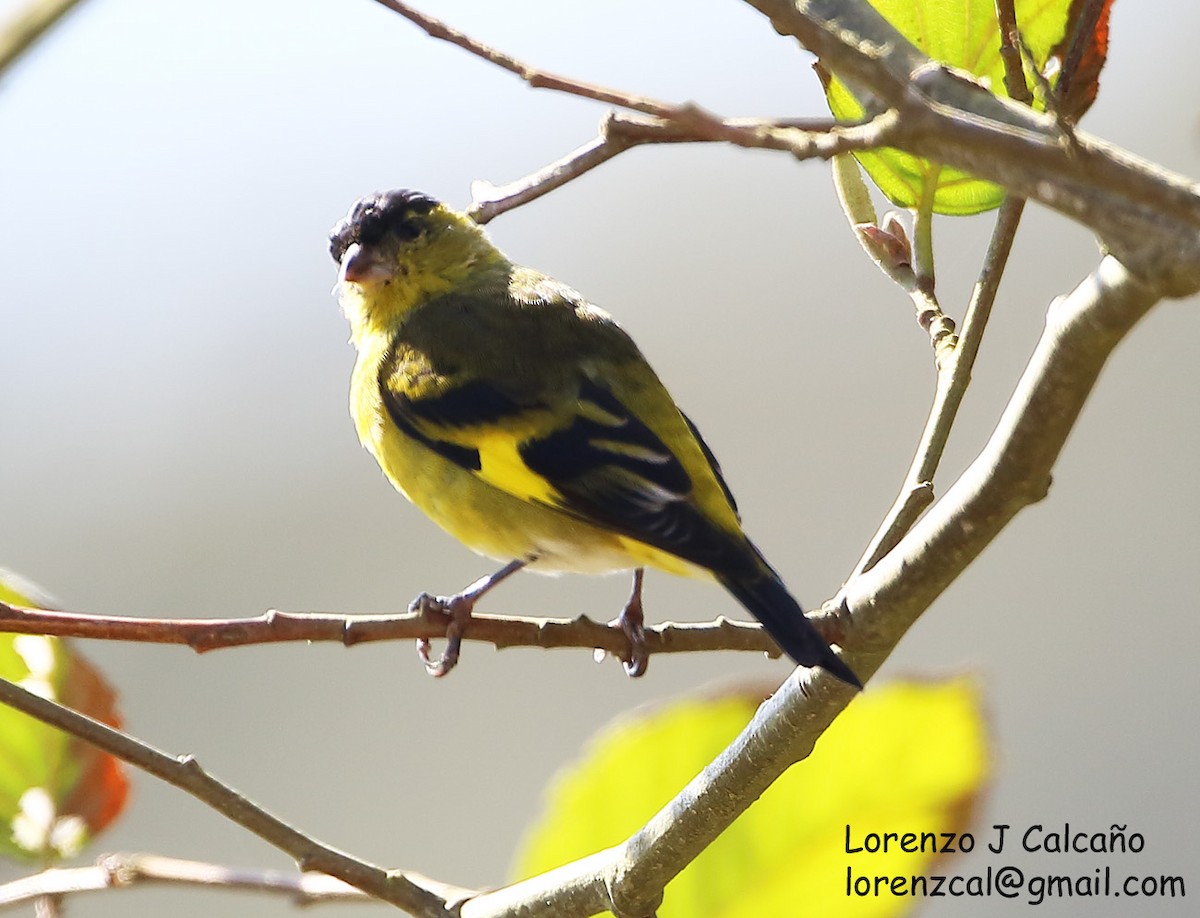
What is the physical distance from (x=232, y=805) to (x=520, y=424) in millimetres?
899

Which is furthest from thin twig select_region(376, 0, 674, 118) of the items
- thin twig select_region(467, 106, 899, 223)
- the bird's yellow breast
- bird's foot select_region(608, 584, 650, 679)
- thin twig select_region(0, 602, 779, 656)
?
the bird's yellow breast

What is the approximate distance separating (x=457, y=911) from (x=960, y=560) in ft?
1.67

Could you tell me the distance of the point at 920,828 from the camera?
3.25 feet

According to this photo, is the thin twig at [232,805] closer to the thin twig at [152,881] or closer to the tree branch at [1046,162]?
the thin twig at [152,881]

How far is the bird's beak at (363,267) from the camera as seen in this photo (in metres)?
2.29

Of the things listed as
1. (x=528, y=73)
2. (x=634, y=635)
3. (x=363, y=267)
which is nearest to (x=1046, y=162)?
(x=528, y=73)

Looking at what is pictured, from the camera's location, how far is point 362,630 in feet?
3.50

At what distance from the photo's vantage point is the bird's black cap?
2348mm

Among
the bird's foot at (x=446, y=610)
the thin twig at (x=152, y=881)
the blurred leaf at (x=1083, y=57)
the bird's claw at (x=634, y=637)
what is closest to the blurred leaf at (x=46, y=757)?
the thin twig at (x=152, y=881)

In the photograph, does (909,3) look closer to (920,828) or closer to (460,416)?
(920,828)

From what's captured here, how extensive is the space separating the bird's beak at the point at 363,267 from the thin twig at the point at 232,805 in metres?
1.34

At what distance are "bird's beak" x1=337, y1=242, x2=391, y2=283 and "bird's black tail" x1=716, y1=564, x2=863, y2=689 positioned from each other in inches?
41.2

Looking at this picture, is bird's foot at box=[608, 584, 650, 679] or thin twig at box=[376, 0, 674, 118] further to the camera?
bird's foot at box=[608, 584, 650, 679]

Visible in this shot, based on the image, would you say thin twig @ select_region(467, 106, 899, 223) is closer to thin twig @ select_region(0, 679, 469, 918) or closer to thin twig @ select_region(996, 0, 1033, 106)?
thin twig @ select_region(996, 0, 1033, 106)
